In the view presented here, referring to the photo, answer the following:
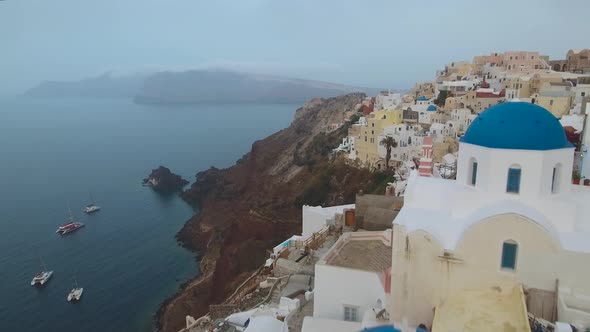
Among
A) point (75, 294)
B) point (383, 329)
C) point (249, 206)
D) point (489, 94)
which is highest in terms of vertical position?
point (489, 94)

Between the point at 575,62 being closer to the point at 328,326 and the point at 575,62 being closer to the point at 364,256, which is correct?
Answer: the point at 364,256

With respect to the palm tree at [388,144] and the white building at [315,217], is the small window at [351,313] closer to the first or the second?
the white building at [315,217]

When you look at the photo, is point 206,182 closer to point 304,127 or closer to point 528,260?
point 304,127

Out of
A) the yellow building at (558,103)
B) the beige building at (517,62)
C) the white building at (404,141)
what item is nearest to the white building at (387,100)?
the beige building at (517,62)

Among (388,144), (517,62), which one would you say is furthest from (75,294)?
(517,62)

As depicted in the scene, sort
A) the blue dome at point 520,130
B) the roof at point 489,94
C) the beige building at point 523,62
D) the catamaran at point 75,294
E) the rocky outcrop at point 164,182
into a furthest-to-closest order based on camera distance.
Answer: the rocky outcrop at point 164,182, the beige building at point 523,62, the roof at point 489,94, the catamaran at point 75,294, the blue dome at point 520,130

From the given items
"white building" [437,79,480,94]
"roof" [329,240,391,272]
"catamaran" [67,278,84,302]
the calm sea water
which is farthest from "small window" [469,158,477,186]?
"white building" [437,79,480,94]

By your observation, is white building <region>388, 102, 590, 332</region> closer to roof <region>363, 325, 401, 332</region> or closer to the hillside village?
the hillside village
